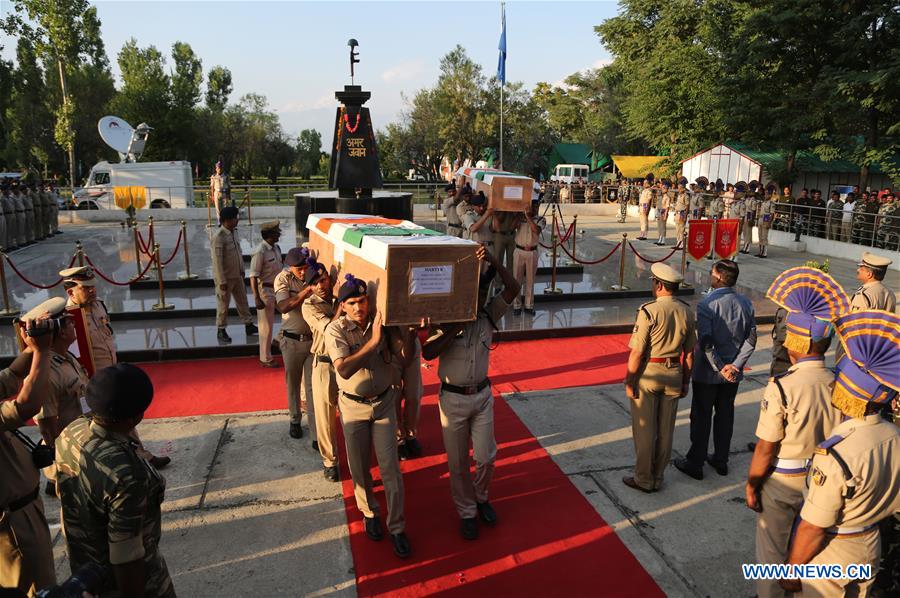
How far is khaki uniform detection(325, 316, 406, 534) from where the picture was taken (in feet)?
13.3

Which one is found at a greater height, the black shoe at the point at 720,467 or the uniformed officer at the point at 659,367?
the uniformed officer at the point at 659,367

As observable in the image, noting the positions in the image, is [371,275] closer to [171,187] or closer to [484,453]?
[484,453]

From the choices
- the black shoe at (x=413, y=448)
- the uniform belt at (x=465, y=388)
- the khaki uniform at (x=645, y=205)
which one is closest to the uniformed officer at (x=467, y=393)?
the uniform belt at (x=465, y=388)

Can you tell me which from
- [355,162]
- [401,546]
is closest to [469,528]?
[401,546]

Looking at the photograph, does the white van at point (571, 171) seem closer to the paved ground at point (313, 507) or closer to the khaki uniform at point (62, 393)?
the paved ground at point (313, 507)

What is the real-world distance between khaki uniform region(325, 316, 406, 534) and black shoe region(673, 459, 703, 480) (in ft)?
8.61

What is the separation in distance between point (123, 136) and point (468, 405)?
29.2m

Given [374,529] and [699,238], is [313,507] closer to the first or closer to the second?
[374,529]

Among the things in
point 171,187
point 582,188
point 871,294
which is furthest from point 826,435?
point 582,188

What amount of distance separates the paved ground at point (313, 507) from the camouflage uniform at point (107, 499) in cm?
150

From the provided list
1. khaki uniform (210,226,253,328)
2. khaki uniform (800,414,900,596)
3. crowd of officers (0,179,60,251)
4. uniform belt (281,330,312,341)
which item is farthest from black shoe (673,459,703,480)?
crowd of officers (0,179,60,251)

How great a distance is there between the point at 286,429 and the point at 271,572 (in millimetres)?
2229

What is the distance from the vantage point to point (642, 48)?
31.5 m

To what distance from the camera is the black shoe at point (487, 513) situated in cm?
448
